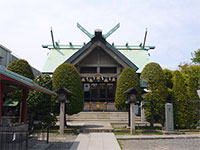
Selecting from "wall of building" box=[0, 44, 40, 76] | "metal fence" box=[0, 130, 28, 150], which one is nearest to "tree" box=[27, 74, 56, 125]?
"metal fence" box=[0, 130, 28, 150]

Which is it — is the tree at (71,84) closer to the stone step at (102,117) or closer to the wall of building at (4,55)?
the stone step at (102,117)

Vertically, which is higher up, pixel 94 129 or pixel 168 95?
pixel 168 95

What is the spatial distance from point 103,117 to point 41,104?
7018 mm

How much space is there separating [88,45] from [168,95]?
9.66m

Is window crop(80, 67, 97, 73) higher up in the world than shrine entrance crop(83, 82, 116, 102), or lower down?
higher up

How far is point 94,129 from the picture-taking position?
1209cm

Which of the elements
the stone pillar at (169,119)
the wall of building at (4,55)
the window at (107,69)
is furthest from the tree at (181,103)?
the wall of building at (4,55)

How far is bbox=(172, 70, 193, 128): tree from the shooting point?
42.6 ft

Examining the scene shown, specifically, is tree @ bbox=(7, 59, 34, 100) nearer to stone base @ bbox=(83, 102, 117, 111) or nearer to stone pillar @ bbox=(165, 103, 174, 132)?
stone base @ bbox=(83, 102, 117, 111)

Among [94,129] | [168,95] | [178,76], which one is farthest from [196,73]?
[94,129]

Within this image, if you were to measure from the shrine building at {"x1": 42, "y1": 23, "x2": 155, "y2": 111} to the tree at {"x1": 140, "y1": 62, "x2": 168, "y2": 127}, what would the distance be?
579 centimetres

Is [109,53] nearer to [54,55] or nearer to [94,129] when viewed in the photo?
[54,55]

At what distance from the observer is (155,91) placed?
12.7 meters

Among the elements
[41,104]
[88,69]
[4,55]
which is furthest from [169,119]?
[4,55]
